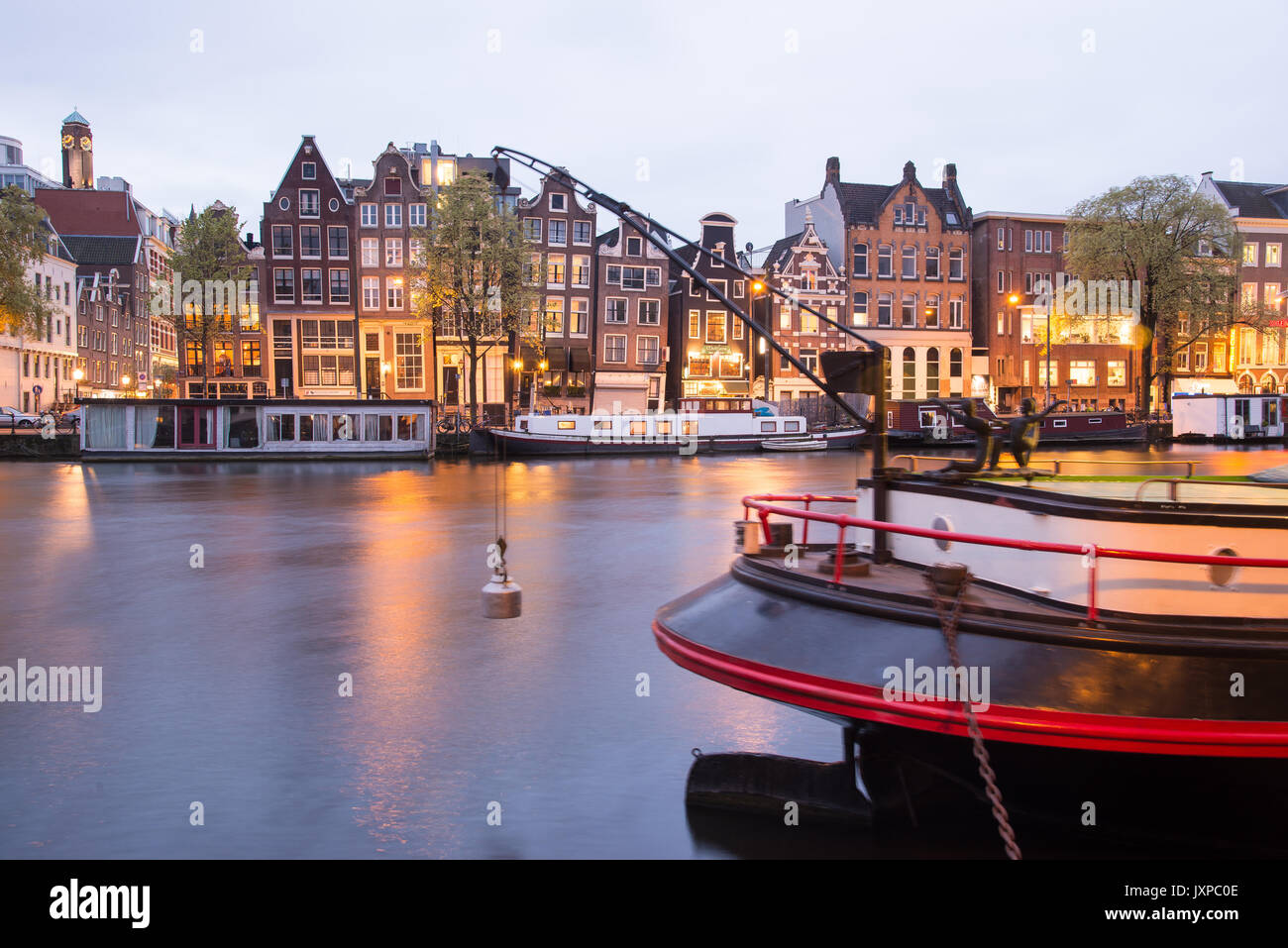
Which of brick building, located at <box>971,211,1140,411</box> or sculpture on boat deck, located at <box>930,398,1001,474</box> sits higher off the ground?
brick building, located at <box>971,211,1140,411</box>

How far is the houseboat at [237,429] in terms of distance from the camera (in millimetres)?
48094

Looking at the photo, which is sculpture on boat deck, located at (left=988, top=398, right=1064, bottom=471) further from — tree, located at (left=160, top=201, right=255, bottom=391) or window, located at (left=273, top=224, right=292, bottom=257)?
window, located at (left=273, top=224, right=292, bottom=257)

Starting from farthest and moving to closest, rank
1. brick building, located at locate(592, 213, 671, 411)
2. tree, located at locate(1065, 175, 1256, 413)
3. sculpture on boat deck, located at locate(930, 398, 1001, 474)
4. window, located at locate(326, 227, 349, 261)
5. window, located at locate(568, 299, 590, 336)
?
1. window, located at locate(568, 299, 590, 336)
2. brick building, located at locate(592, 213, 671, 411)
3. window, located at locate(326, 227, 349, 261)
4. tree, located at locate(1065, 175, 1256, 413)
5. sculpture on boat deck, located at locate(930, 398, 1001, 474)

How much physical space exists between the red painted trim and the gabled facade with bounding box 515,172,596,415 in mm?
60735

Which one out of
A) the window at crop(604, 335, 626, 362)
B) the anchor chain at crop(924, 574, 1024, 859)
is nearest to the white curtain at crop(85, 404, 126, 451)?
the window at crop(604, 335, 626, 362)

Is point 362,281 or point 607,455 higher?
point 362,281

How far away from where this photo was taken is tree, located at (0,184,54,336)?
46.7m

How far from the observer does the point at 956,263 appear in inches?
2975

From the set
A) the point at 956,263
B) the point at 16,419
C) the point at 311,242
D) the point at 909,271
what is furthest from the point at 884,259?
the point at 16,419
